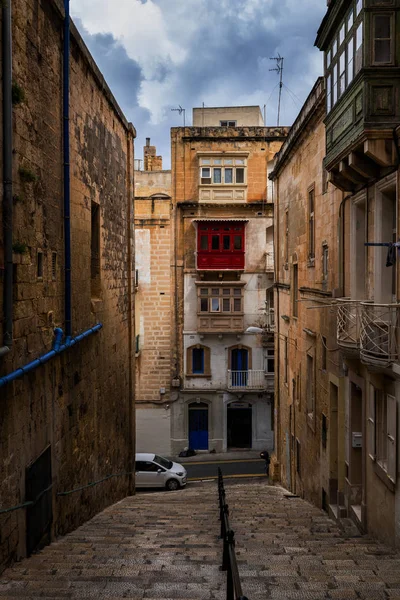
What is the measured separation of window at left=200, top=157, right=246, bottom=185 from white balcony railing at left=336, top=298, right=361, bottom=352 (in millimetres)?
18381

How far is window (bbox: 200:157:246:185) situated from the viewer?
27953mm

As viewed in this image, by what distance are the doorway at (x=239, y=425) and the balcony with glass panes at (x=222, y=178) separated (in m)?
9.44

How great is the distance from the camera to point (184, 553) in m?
7.54

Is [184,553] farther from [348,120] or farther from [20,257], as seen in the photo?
[348,120]

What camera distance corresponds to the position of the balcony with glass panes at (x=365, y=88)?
330 inches

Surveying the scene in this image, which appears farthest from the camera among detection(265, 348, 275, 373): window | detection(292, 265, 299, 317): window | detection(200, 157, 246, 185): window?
detection(200, 157, 246, 185): window

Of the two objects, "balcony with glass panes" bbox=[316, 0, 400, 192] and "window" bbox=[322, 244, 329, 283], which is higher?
"balcony with glass panes" bbox=[316, 0, 400, 192]

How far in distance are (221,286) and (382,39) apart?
19.5 meters

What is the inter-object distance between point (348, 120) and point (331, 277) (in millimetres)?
3999

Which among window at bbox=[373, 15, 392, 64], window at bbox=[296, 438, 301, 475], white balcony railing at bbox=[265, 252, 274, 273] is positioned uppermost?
window at bbox=[373, 15, 392, 64]

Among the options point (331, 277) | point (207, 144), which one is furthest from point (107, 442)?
point (207, 144)

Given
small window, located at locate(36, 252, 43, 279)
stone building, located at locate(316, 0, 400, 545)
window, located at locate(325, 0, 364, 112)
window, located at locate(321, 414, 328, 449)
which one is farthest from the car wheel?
small window, located at locate(36, 252, 43, 279)

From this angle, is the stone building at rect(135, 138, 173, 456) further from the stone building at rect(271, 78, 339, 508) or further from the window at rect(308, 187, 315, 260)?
the window at rect(308, 187, 315, 260)

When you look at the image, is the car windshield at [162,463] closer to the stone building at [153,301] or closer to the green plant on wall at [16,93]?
the stone building at [153,301]
